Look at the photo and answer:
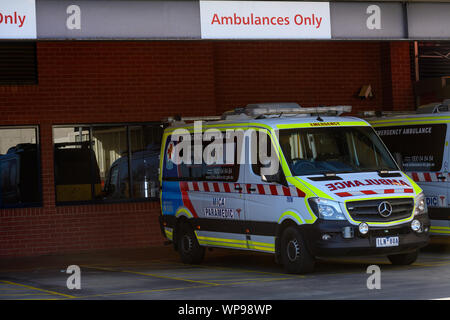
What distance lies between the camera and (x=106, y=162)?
20312 millimetres

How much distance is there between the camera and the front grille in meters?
13.1

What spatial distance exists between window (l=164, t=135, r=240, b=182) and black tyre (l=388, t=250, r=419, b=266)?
8.75 ft

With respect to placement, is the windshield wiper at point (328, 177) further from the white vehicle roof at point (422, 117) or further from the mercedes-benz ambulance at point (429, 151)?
the white vehicle roof at point (422, 117)

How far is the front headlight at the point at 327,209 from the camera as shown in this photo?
42.9ft

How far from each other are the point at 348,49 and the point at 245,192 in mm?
8556

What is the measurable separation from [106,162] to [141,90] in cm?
169

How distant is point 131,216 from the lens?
20.2 meters

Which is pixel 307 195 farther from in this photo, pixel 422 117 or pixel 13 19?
pixel 13 19

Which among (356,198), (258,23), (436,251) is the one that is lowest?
(436,251)

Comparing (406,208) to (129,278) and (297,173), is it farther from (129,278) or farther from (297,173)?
(129,278)

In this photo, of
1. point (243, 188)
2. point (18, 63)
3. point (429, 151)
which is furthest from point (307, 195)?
point (18, 63)

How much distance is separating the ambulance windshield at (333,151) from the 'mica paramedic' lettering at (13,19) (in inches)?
163
